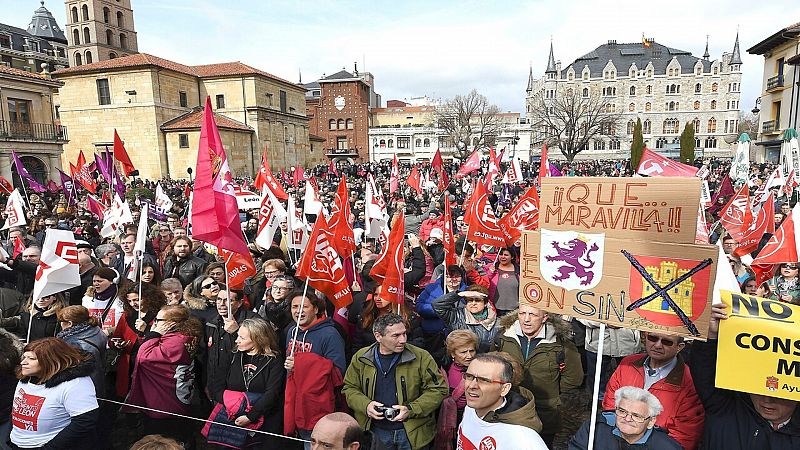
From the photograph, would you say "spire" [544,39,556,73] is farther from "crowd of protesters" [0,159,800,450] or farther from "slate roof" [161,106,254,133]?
"crowd of protesters" [0,159,800,450]

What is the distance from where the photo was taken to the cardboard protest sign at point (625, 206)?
2.44 metres

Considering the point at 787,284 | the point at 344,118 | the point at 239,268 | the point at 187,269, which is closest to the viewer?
the point at 239,268

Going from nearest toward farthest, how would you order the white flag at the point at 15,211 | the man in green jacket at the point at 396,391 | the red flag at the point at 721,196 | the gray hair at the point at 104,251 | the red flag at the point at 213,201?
the man in green jacket at the point at 396,391 < the red flag at the point at 213,201 < the gray hair at the point at 104,251 < the white flag at the point at 15,211 < the red flag at the point at 721,196

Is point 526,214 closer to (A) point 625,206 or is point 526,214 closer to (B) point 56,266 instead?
(A) point 625,206

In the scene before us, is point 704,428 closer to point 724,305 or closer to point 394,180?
point 724,305

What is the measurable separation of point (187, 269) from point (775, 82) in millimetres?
47510

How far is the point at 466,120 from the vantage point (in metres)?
70.4

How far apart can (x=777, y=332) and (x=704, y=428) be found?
783 mm

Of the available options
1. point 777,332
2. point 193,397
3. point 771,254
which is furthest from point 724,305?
point 771,254

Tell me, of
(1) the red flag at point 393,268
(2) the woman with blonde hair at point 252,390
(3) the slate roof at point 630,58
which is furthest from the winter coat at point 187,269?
(3) the slate roof at point 630,58

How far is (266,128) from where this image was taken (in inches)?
1842

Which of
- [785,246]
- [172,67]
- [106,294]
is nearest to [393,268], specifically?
[106,294]

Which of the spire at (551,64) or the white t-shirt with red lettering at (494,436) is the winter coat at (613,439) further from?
the spire at (551,64)

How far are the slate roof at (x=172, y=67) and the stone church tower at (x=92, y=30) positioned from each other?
33.4ft
